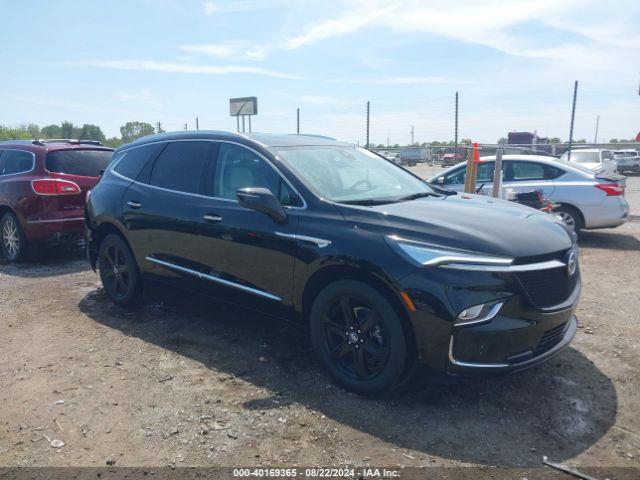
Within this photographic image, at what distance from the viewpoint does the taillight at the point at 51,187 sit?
7145 millimetres

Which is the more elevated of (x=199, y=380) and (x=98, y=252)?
(x=98, y=252)

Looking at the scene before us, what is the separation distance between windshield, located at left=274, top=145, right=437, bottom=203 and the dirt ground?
4.40 feet

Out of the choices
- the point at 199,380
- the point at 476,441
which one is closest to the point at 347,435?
the point at 476,441

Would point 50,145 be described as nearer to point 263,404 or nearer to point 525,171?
point 263,404

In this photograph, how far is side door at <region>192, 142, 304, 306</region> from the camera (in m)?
3.89

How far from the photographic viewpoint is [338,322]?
3646 millimetres

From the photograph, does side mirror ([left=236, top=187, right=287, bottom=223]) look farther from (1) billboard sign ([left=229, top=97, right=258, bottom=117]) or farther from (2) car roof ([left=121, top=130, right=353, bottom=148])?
(1) billboard sign ([left=229, top=97, right=258, bottom=117])

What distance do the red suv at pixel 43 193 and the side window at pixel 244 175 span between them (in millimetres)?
3724

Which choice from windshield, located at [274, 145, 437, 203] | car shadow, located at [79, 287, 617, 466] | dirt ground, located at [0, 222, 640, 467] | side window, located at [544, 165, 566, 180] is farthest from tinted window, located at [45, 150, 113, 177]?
side window, located at [544, 165, 566, 180]

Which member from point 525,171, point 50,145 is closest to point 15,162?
point 50,145

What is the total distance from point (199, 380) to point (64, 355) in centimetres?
130

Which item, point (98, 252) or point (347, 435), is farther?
point (98, 252)

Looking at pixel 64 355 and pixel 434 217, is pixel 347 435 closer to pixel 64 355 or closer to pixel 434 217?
pixel 434 217

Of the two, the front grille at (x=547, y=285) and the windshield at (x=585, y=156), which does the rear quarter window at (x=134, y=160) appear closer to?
the front grille at (x=547, y=285)
